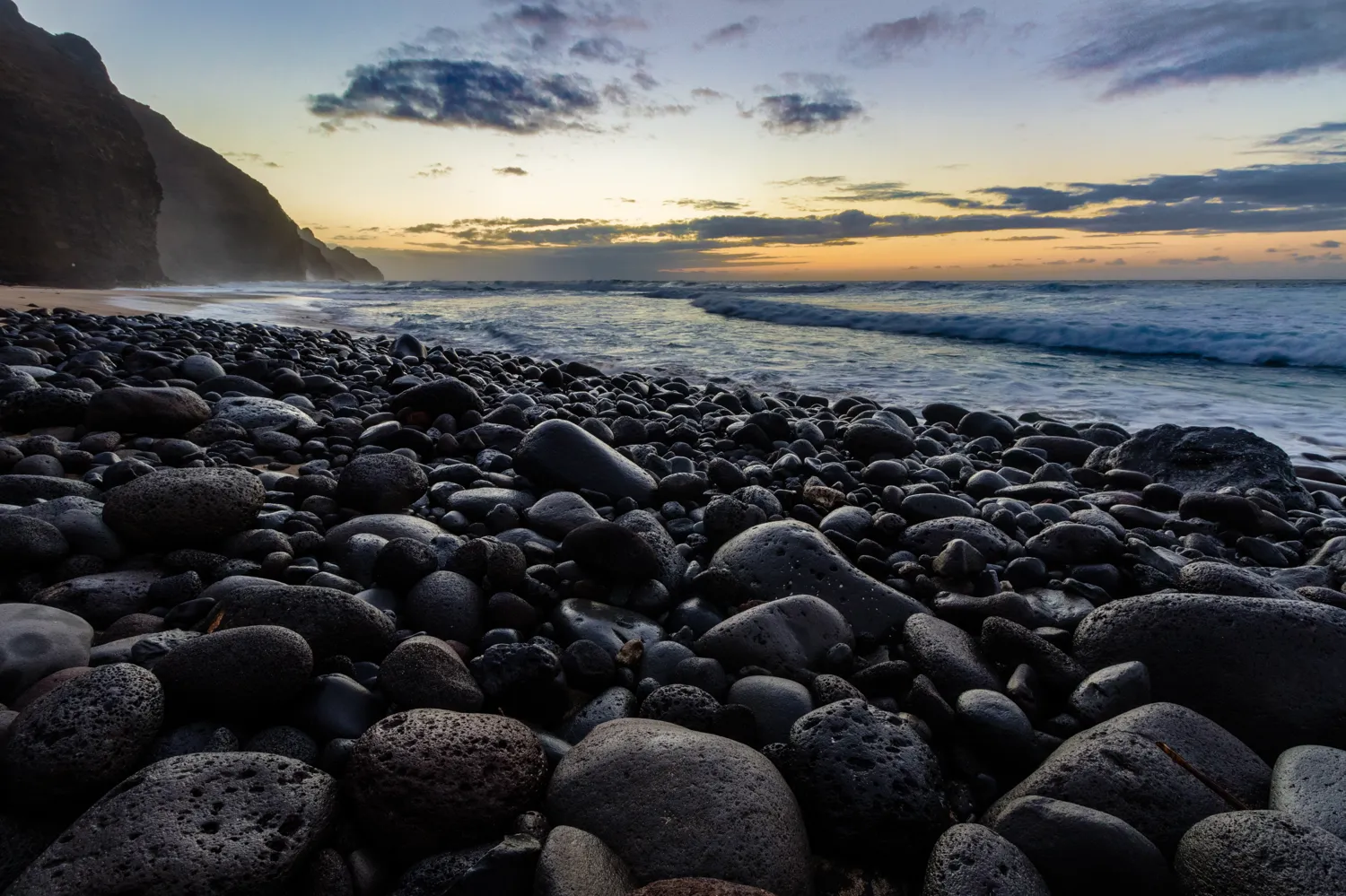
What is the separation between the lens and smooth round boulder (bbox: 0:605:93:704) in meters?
1.79

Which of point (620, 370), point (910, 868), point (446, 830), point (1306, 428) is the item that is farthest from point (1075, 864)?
point (620, 370)

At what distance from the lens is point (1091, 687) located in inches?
83.2

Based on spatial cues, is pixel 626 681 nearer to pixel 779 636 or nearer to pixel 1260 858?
pixel 779 636

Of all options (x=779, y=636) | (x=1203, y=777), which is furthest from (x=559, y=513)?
(x=1203, y=777)

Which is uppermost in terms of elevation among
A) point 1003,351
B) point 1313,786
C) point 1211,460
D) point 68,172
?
point 68,172

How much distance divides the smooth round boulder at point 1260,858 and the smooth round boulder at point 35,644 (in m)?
2.80

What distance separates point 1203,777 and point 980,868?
746 millimetres

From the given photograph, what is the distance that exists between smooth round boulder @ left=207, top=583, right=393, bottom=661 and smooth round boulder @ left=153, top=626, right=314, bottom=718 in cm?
18

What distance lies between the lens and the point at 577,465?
12.4 ft

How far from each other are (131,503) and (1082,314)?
19590mm

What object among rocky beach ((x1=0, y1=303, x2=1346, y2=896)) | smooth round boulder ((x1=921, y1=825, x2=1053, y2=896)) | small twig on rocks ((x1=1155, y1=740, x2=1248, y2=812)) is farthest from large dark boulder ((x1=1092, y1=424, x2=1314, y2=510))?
smooth round boulder ((x1=921, y1=825, x2=1053, y2=896))

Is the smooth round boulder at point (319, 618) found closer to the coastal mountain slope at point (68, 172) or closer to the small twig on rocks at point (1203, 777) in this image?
the small twig on rocks at point (1203, 777)

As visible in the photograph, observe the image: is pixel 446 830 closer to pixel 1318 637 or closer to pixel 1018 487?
pixel 1318 637

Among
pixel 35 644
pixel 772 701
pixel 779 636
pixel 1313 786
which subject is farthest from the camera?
pixel 779 636
